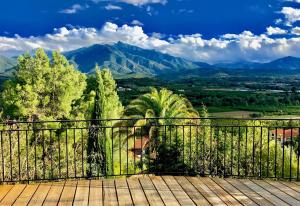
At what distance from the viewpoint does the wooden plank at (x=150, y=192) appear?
16.8 feet

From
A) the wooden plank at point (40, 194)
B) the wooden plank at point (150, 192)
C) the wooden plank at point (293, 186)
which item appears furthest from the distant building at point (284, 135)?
the wooden plank at point (40, 194)

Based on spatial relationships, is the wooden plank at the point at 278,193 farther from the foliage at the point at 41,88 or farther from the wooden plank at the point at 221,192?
the foliage at the point at 41,88

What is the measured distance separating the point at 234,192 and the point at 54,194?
8.14 feet

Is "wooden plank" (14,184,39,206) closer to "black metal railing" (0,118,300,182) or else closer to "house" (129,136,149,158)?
"black metal railing" (0,118,300,182)

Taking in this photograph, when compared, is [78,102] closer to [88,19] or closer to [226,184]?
[226,184]

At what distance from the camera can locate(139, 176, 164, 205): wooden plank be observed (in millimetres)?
5109

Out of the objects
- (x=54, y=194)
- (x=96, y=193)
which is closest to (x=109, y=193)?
(x=96, y=193)

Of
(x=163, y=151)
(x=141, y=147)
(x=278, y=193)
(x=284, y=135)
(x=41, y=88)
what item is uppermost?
(x=41, y=88)

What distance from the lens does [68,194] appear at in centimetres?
539

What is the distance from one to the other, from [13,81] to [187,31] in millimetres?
166333

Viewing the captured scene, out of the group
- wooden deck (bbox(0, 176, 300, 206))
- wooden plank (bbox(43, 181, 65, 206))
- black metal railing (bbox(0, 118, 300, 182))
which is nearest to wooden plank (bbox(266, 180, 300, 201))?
wooden deck (bbox(0, 176, 300, 206))

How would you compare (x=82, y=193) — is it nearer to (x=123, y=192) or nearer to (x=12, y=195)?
(x=123, y=192)

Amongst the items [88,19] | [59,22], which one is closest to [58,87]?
[59,22]

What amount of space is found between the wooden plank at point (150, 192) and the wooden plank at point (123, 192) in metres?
0.25
